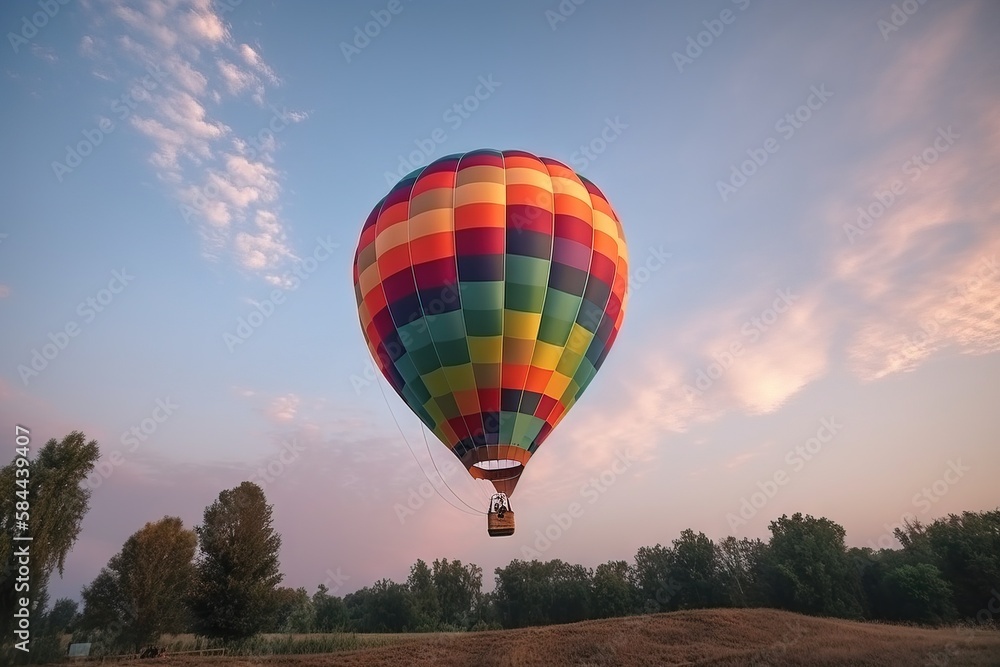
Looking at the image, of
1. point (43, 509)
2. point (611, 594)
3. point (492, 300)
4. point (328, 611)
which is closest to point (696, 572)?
point (611, 594)

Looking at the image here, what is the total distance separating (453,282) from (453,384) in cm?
310

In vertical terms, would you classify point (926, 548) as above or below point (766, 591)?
above

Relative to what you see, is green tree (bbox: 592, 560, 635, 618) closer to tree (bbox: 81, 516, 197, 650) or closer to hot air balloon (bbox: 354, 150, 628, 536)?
tree (bbox: 81, 516, 197, 650)

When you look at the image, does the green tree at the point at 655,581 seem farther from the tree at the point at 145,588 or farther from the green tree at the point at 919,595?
the tree at the point at 145,588

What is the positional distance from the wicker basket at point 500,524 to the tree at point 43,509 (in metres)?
18.6

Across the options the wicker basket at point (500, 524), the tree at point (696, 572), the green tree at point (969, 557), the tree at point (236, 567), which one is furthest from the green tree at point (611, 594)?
the wicker basket at point (500, 524)

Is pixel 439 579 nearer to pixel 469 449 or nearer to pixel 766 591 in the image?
pixel 766 591

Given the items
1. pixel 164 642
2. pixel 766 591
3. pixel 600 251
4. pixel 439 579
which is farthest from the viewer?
Answer: pixel 439 579

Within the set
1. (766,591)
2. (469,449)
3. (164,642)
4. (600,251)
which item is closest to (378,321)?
(469,449)

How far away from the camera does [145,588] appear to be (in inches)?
1104

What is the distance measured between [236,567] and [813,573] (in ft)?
148

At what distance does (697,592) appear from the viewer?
50.6 meters

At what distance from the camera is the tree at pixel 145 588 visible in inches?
1093

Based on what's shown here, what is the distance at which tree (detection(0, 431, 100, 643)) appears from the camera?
61.7ft
